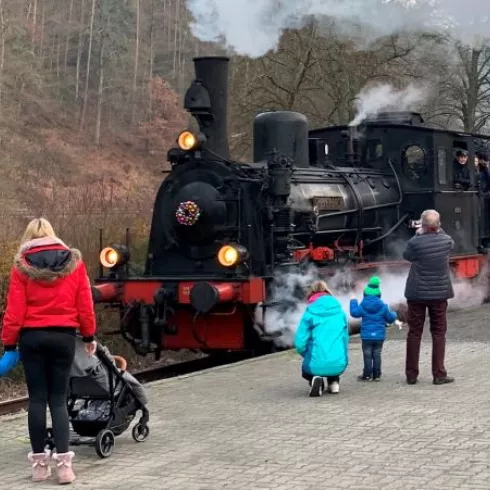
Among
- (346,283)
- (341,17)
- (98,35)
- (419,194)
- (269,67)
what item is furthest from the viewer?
(98,35)

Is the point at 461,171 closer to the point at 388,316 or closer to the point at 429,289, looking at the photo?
the point at 388,316

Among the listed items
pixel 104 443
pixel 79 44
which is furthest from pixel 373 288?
pixel 79 44

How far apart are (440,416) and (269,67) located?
16.0m

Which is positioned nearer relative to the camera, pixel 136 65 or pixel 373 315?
pixel 373 315

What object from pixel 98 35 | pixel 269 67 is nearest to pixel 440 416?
pixel 269 67

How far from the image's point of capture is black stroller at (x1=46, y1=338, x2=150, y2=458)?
707cm

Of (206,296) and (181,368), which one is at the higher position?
(206,296)

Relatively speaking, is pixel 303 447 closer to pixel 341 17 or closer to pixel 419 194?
pixel 419 194

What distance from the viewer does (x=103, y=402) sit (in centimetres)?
739

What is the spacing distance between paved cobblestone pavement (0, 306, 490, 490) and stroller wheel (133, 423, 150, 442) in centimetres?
6

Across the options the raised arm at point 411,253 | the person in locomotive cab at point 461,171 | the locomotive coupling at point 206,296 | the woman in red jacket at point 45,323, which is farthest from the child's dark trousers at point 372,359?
the person in locomotive cab at point 461,171

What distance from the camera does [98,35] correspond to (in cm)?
6519

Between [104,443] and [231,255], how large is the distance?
5616 mm

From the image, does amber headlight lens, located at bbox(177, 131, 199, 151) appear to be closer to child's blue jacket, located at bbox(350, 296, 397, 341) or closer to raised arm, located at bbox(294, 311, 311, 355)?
child's blue jacket, located at bbox(350, 296, 397, 341)
